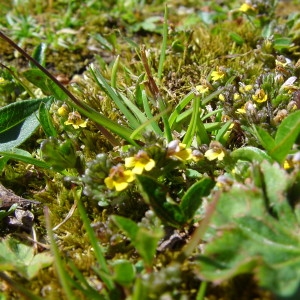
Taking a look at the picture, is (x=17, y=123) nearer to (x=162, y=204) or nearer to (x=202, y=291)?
(x=162, y=204)

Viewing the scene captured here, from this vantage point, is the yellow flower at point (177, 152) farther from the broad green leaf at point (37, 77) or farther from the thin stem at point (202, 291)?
the broad green leaf at point (37, 77)

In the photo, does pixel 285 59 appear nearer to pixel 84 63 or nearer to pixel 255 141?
pixel 255 141

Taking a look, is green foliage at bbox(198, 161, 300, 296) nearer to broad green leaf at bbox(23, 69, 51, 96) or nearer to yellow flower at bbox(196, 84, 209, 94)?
yellow flower at bbox(196, 84, 209, 94)

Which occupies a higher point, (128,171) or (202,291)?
(128,171)

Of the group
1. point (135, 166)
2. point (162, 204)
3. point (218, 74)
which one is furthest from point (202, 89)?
point (162, 204)

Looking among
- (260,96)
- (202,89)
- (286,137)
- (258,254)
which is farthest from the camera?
(202,89)

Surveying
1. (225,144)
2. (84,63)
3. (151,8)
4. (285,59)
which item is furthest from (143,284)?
(151,8)

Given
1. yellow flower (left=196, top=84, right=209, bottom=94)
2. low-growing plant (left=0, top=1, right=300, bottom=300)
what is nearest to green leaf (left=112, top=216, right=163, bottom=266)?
low-growing plant (left=0, top=1, right=300, bottom=300)
